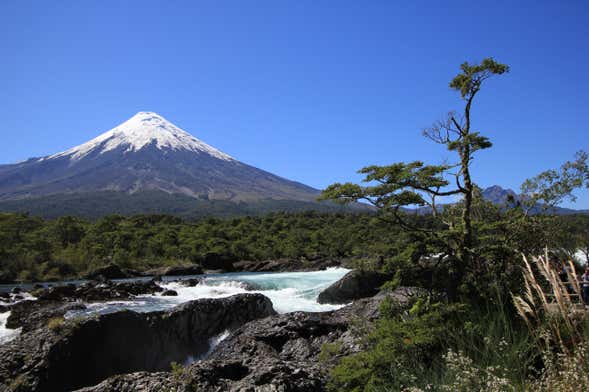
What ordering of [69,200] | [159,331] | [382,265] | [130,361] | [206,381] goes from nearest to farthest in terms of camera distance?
1. [206,381]
2. [382,265]
3. [130,361]
4. [159,331]
5. [69,200]

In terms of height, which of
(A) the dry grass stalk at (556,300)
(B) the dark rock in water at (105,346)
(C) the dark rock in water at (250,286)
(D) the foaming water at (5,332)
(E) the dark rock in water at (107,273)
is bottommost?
(E) the dark rock in water at (107,273)

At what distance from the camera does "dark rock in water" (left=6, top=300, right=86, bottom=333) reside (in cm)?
1065

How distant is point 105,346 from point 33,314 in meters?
5.56

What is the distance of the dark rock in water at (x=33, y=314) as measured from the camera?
419 inches

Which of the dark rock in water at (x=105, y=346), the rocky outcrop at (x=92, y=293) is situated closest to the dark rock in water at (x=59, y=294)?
the rocky outcrop at (x=92, y=293)

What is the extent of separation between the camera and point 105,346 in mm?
7402

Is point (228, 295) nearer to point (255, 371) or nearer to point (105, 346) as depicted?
point (105, 346)

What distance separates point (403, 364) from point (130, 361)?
613 centimetres

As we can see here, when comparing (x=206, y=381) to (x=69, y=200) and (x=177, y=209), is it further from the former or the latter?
(x=69, y=200)

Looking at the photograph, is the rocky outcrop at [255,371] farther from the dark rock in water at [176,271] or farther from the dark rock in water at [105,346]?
the dark rock in water at [176,271]

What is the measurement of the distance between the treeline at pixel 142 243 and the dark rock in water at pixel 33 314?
813 inches

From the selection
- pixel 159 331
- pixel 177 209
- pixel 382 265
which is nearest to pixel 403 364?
pixel 382 265

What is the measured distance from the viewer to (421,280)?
546 centimetres

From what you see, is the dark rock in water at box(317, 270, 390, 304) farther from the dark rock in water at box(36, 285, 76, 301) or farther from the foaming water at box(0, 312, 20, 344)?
the dark rock in water at box(36, 285, 76, 301)
